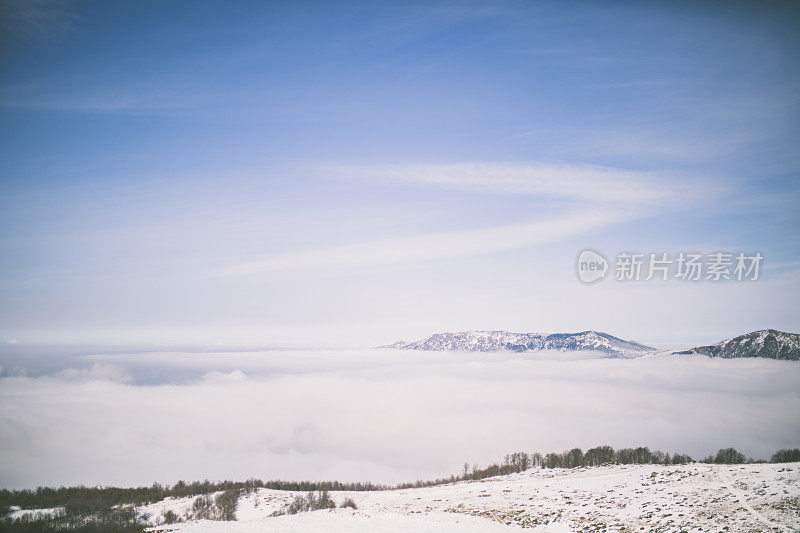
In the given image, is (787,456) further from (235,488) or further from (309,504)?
(235,488)

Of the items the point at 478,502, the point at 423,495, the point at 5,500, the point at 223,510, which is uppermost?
the point at 478,502

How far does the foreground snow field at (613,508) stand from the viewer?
32.5 meters

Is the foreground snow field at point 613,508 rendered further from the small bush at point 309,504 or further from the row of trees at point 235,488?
the row of trees at point 235,488

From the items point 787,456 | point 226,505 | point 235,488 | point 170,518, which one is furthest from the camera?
point 235,488

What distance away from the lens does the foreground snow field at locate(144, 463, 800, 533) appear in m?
32.5

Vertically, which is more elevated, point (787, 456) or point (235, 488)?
point (787, 456)

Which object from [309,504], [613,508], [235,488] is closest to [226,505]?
[235,488]

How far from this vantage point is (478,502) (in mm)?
51281

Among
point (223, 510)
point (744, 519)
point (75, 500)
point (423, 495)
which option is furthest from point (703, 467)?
point (75, 500)

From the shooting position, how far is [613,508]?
130 feet

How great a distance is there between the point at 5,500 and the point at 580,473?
142783 millimetres

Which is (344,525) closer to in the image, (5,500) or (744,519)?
(744,519)

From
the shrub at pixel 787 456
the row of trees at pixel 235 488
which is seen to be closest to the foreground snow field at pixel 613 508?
the shrub at pixel 787 456

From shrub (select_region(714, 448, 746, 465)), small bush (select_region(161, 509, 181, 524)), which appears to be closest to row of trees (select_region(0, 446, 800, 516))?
shrub (select_region(714, 448, 746, 465))
